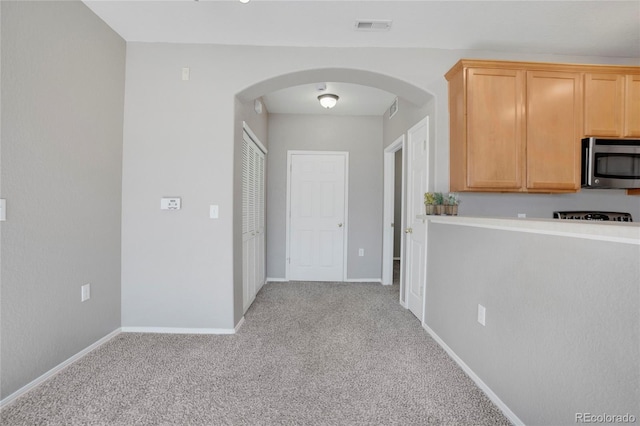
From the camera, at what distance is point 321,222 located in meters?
4.50

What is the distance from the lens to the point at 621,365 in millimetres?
986

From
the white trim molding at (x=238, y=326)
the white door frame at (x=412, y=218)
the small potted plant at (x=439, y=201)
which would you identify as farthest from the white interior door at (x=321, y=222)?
→ the small potted plant at (x=439, y=201)

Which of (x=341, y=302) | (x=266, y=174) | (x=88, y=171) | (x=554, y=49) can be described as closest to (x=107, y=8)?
(x=88, y=171)

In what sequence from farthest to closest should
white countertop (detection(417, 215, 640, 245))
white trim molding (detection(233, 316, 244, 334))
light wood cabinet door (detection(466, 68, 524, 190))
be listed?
white trim molding (detection(233, 316, 244, 334)), light wood cabinet door (detection(466, 68, 524, 190)), white countertop (detection(417, 215, 640, 245))

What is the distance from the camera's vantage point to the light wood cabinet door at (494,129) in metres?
2.36

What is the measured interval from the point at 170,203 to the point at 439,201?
2347 millimetres

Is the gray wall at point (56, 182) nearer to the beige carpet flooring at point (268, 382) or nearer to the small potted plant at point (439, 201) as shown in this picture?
the beige carpet flooring at point (268, 382)

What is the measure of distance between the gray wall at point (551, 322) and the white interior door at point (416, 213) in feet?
2.66

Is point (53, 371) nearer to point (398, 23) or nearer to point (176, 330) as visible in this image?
point (176, 330)

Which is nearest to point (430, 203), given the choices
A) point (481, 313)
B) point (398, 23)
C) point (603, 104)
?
point (481, 313)

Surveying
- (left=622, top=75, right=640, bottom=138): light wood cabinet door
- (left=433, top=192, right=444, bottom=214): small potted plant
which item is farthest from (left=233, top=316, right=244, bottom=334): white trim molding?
(left=622, top=75, right=640, bottom=138): light wood cabinet door

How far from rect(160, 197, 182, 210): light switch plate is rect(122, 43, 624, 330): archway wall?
0.15 feet

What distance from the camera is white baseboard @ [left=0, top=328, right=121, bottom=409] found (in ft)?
5.31

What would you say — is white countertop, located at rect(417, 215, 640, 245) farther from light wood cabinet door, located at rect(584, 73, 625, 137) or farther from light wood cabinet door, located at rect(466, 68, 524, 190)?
light wood cabinet door, located at rect(584, 73, 625, 137)
